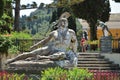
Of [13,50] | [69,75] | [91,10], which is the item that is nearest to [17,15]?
[91,10]

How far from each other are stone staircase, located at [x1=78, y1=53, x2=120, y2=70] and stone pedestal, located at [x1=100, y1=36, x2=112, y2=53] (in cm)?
179

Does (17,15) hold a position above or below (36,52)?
below

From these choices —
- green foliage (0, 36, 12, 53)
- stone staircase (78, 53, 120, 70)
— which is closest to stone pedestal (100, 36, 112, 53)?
stone staircase (78, 53, 120, 70)

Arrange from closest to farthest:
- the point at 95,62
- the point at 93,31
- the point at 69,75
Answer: the point at 69,75 → the point at 95,62 → the point at 93,31

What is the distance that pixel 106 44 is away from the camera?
1139 inches

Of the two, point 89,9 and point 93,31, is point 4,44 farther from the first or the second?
point 93,31

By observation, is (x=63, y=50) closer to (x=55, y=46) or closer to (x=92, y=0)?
(x=55, y=46)

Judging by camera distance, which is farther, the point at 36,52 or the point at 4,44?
the point at 4,44

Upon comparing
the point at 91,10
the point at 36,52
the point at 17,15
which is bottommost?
the point at 17,15

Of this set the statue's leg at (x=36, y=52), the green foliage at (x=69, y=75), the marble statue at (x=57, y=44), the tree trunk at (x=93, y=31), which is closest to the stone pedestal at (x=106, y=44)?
the marble statue at (x=57, y=44)

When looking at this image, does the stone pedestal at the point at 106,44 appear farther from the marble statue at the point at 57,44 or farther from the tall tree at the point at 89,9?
the tall tree at the point at 89,9

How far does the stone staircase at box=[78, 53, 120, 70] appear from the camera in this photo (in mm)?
24480

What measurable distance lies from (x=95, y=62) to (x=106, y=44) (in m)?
3.75

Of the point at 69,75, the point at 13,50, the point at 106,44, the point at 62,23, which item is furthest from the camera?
the point at 106,44
